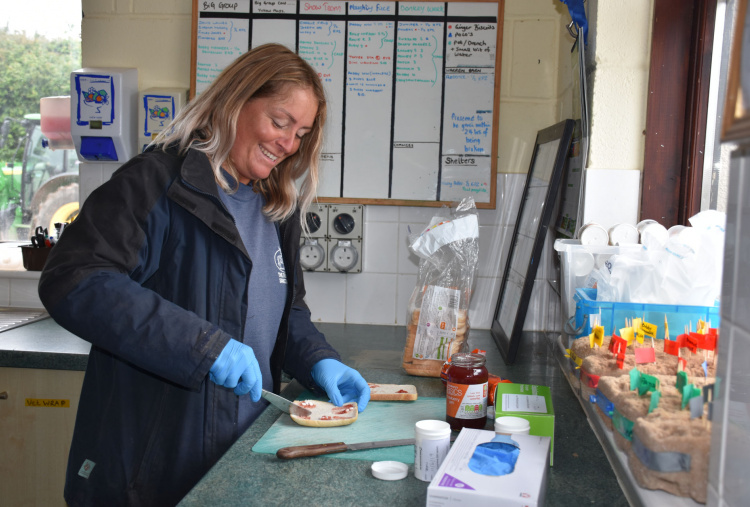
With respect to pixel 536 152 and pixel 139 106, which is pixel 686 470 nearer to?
pixel 536 152

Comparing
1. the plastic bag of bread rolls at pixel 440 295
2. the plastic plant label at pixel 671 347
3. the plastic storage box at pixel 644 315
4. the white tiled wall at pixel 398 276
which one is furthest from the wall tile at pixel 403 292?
the plastic plant label at pixel 671 347

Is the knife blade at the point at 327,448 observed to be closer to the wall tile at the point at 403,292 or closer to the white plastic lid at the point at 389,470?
the white plastic lid at the point at 389,470

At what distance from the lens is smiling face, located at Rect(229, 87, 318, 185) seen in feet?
4.87

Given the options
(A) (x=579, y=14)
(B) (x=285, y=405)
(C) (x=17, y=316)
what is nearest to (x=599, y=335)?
(B) (x=285, y=405)

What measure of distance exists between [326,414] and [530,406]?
1.38 ft

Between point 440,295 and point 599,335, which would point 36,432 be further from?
point 599,335

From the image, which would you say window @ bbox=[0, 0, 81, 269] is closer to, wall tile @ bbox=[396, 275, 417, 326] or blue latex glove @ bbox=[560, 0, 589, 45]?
wall tile @ bbox=[396, 275, 417, 326]

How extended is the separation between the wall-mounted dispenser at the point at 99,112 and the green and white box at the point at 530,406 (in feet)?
5.93

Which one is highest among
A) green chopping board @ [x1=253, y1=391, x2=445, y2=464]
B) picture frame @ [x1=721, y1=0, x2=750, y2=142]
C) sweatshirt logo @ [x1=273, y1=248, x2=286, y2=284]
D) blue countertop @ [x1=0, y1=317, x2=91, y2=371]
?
picture frame @ [x1=721, y1=0, x2=750, y2=142]

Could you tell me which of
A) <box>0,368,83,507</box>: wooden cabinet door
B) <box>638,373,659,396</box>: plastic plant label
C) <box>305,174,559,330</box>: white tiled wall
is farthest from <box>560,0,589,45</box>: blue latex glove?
<box>0,368,83,507</box>: wooden cabinet door

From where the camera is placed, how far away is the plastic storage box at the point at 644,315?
132 centimetres

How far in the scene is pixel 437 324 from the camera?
5.76ft

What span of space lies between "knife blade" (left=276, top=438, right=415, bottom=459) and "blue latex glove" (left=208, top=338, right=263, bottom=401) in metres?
0.18

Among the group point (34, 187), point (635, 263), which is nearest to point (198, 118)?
point (635, 263)
